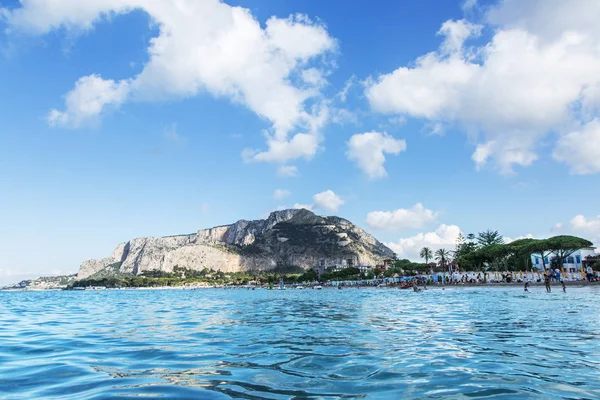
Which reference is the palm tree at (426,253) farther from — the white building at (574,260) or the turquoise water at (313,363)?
the turquoise water at (313,363)

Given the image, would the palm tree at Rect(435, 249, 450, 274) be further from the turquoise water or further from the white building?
the turquoise water

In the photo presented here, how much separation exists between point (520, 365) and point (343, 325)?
10.8 metres

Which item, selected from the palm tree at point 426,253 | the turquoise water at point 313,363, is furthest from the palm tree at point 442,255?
the turquoise water at point 313,363

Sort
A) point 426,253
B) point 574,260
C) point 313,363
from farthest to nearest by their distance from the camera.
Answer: point 426,253
point 574,260
point 313,363

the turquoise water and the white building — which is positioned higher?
the white building

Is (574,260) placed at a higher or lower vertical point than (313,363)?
higher

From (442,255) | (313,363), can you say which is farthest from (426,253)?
(313,363)

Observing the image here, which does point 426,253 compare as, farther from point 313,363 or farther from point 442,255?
point 313,363

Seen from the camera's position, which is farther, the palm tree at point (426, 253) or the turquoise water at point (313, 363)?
the palm tree at point (426, 253)

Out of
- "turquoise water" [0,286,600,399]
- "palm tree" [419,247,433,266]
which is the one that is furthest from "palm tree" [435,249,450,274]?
"turquoise water" [0,286,600,399]

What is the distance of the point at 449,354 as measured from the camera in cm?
1100

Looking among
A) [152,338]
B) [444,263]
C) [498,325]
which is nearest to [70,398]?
[152,338]

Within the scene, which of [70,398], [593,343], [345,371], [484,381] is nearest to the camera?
[70,398]

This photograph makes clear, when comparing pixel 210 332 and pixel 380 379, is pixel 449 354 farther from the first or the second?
pixel 210 332
